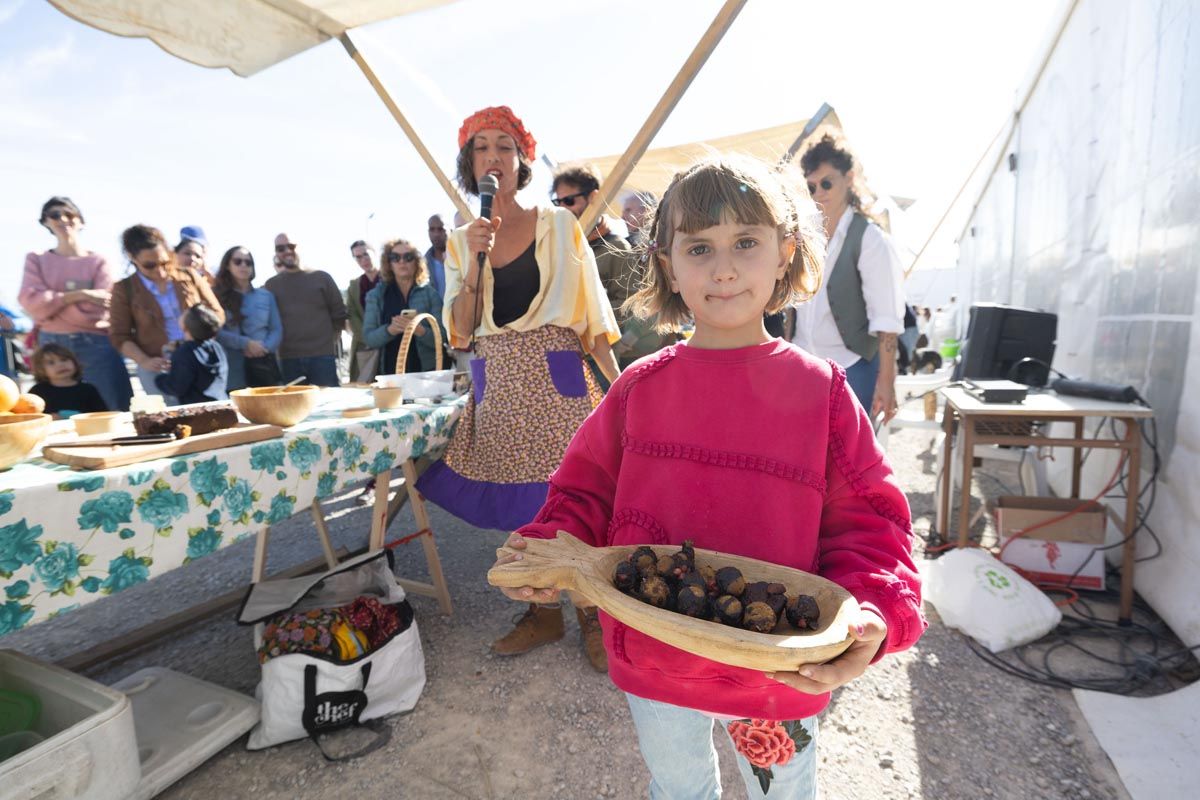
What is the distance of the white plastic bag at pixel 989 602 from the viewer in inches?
88.8

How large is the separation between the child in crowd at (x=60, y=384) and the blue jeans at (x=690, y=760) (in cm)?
339

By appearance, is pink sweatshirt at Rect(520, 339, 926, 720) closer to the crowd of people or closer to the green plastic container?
the crowd of people

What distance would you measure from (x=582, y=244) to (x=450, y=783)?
1.85 metres

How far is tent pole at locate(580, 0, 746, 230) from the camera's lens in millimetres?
2260

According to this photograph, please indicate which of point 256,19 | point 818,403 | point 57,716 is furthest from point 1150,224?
point 57,716

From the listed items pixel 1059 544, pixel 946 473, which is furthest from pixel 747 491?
pixel 946 473

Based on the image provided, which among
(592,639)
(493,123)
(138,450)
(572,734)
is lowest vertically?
(572,734)

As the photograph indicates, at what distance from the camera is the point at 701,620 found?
2.34 feet

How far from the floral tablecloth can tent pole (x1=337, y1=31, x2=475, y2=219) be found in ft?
5.18

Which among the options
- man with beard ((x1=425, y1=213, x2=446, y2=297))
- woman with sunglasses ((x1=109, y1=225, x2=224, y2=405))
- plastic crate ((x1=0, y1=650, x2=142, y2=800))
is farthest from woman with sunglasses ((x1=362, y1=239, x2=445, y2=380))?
plastic crate ((x1=0, y1=650, x2=142, y2=800))

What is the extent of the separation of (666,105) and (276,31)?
205 cm

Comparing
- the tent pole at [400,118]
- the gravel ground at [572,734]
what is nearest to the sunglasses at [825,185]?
the tent pole at [400,118]

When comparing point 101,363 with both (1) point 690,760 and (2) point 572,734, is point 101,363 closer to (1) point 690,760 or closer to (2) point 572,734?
(2) point 572,734

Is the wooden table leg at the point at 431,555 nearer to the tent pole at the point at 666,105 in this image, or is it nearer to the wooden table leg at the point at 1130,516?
the tent pole at the point at 666,105
